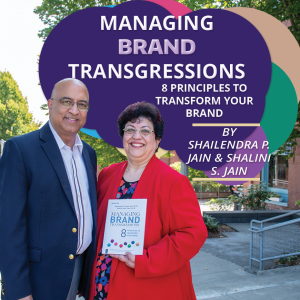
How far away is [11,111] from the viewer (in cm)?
3228

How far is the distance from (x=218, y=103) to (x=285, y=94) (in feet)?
4.87

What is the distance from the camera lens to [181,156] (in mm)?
6887

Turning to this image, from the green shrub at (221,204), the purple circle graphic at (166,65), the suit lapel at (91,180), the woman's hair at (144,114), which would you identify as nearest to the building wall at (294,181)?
the green shrub at (221,204)

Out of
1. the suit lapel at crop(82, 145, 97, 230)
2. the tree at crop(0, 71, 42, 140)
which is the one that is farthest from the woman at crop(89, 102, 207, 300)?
the tree at crop(0, 71, 42, 140)

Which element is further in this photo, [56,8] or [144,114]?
[56,8]

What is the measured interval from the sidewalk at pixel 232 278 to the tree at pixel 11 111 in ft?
93.8

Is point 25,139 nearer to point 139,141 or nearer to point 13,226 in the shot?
point 13,226

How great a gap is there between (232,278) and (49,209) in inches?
198

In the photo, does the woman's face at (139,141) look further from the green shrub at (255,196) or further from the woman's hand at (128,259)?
the green shrub at (255,196)

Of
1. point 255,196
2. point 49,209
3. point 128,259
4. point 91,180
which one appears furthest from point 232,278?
point 255,196

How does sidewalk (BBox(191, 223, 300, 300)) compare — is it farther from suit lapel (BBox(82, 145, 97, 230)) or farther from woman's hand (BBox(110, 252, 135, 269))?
Result: suit lapel (BBox(82, 145, 97, 230))

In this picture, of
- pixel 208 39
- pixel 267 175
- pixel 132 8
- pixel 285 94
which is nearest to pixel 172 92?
pixel 208 39

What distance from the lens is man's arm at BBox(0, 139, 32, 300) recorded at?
1971mm

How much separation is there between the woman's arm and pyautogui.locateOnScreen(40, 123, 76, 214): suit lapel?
638 millimetres
